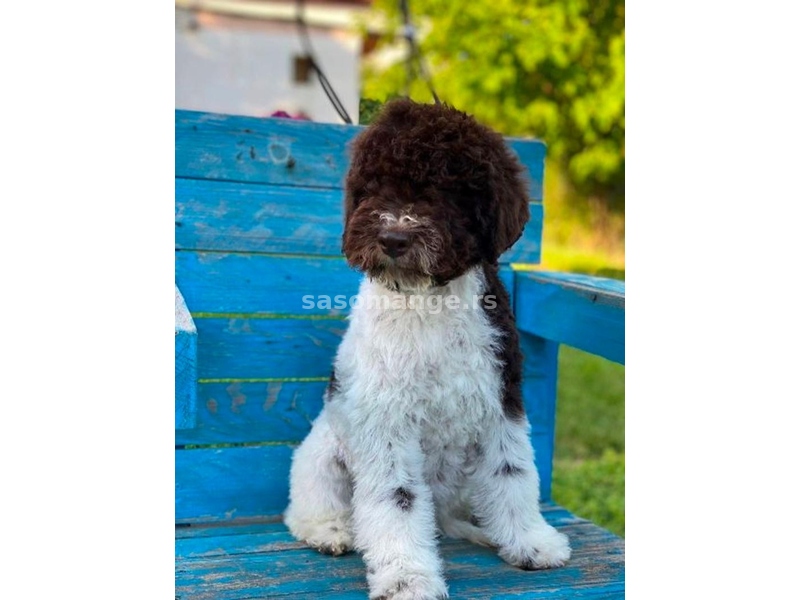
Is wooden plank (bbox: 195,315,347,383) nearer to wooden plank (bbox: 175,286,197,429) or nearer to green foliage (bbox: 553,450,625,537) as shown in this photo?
wooden plank (bbox: 175,286,197,429)

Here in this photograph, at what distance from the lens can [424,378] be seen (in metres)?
2.80

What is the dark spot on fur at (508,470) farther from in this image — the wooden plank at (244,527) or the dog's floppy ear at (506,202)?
the dog's floppy ear at (506,202)

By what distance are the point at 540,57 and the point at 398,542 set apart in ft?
22.7

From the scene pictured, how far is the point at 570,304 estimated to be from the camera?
326cm

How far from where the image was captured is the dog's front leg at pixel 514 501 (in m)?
2.93

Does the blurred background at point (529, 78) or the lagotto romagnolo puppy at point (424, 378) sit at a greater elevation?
the blurred background at point (529, 78)

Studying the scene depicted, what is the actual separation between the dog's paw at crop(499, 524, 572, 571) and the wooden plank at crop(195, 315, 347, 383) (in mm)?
1075

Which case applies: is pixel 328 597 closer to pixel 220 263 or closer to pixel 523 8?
pixel 220 263

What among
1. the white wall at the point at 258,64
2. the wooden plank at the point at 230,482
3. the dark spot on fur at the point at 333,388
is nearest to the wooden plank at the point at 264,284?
the dark spot on fur at the point at 333,388

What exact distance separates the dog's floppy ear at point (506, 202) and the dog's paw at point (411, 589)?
104cm

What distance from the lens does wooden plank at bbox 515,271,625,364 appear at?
3.00 m

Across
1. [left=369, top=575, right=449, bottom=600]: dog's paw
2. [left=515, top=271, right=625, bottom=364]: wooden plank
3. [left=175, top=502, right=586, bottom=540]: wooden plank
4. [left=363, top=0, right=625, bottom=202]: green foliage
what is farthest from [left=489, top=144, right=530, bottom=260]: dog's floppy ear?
[left=363, top=0, right=625, bottom=202]: green foliage

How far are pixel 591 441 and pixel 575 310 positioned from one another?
3.13 metres
